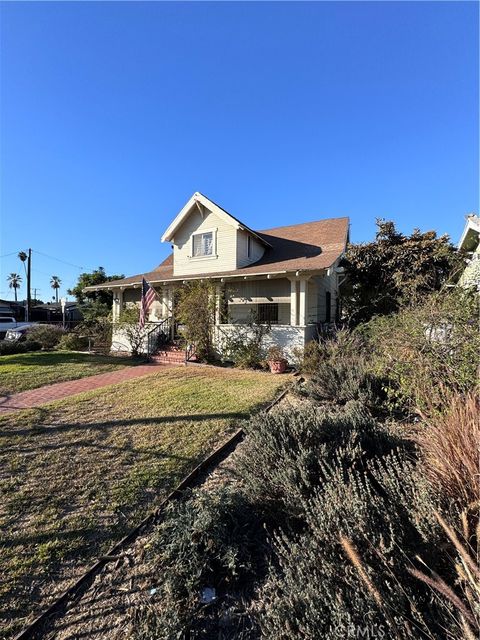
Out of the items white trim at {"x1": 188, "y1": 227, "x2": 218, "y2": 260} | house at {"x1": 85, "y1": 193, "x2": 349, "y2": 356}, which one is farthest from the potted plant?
white trim at {"x1": 188, "y1": 227, "x2": 218, "y2": 260}

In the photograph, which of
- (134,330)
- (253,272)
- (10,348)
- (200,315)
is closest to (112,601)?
(200,315)

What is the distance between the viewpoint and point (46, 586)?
226 cm

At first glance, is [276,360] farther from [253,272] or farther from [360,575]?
[360,575]

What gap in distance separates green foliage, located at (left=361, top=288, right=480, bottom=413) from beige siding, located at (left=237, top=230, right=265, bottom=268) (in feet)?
31.6

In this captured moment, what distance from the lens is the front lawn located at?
27.5 feet

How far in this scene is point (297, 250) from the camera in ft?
46.6

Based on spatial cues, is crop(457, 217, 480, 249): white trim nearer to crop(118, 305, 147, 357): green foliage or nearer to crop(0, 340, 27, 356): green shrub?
crop(118, 305, 147, 357): green foliage

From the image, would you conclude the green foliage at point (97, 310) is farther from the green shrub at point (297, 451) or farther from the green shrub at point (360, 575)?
the green shrub at point (360, 575)

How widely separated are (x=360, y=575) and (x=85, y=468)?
359cm

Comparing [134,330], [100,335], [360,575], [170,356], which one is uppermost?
[134,330]

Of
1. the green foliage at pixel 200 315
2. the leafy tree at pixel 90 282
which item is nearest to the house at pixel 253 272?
the green foliage at pixel 200 315

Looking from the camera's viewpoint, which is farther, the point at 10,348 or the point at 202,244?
the point at 10,348

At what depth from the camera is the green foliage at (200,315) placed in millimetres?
11586

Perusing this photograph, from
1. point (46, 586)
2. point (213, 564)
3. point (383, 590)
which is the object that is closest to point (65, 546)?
point (46, 586)
